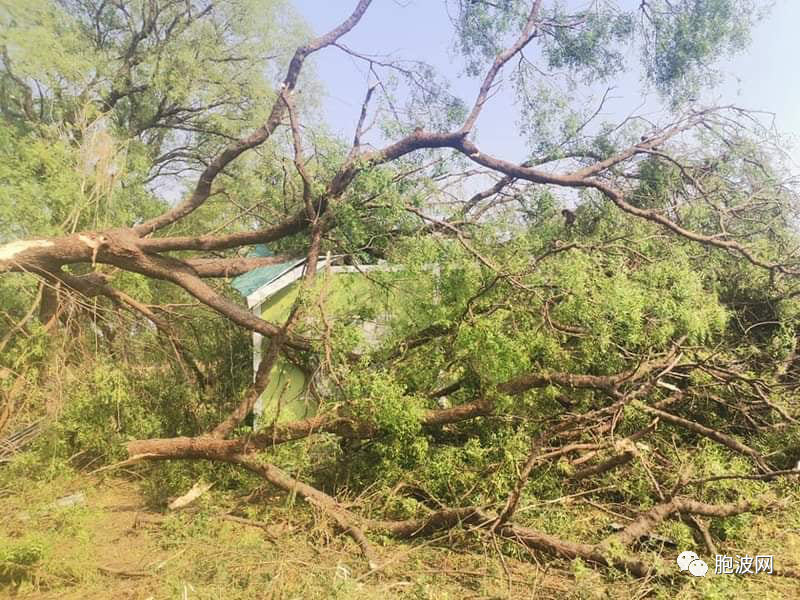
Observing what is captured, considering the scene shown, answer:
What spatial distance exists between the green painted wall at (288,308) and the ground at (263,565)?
123 centimetres

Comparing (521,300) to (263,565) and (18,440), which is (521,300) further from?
(18,440)

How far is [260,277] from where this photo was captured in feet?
27.4

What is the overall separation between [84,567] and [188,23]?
1119 cm

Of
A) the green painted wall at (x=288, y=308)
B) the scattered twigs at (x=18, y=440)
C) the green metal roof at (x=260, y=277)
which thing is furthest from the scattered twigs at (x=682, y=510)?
the scattered twigs at (x=18, y=440)

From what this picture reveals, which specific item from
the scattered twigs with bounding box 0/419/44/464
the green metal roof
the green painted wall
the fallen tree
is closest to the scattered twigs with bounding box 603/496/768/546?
the fallen tree

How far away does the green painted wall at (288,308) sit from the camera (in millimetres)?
5992

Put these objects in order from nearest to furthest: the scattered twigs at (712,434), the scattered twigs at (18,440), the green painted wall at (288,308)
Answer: the scattered twigs at (712,434) < the scattered twigs at (18,440) < the green painted wall at (288,308)

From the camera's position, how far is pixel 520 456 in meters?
5.29

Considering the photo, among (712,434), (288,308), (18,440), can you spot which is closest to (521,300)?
(712,434)

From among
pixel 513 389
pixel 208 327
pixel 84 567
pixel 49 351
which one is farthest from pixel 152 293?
pixel 513 389

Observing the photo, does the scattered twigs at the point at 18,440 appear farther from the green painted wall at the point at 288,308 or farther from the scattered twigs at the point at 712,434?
the scattered twigs at the point at 712,434

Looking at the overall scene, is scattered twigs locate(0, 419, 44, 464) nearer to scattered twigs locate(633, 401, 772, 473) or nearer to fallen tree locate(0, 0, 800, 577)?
fallen tree locate(0, 0, 800, 577)

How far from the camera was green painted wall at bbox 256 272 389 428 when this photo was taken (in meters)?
5.99

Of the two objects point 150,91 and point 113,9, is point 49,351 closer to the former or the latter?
point 150,91
